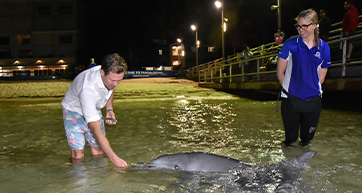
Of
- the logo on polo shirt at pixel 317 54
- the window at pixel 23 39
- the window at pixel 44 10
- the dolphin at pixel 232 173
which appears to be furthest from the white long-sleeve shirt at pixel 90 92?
the window at pixel 23 39

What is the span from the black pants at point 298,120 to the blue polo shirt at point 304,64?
24cm

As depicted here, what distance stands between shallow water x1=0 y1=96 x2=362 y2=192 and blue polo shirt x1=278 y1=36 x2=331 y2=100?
959 mm

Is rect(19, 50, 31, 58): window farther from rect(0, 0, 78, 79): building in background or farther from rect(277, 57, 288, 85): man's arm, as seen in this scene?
rect(277, 57, 288, 85): man's arm

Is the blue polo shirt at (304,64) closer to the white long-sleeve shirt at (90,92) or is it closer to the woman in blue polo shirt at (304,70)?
the woman in blue polo shirt at (304,70)

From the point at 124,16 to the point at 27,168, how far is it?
56327 millimetres

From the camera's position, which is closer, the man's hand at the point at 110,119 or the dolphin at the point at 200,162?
the dolphin at the point at 200,162

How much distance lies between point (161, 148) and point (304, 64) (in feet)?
8.21

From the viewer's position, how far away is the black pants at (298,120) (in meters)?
4.15

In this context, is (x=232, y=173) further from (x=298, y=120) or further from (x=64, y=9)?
(x=64, y=9)

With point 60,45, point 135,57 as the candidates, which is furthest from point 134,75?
point 135,57

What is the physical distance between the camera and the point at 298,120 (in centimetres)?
427

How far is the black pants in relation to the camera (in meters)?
4.15

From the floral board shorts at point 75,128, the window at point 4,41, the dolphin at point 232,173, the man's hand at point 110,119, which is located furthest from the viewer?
the window at point 4,41

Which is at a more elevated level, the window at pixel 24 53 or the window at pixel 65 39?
the window at pixel 65 39
